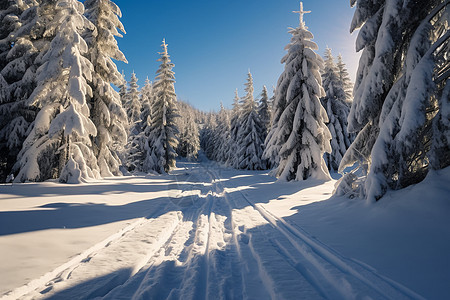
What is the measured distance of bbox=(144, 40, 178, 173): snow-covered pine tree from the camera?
24719mm

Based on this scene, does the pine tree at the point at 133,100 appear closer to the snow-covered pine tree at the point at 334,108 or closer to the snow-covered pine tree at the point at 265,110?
the snow-covered pine tree at the point at 265,110

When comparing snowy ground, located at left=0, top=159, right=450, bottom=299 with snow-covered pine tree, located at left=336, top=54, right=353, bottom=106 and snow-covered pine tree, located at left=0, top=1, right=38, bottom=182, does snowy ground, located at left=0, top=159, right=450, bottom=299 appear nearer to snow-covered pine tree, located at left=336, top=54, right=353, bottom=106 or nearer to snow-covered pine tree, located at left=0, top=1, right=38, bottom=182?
snow-covered pine tree, located at left=0, top=1, right=38, bottom=182

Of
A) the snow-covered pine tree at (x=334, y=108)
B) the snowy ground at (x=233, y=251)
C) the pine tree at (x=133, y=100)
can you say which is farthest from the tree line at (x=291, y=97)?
the pine tree at (x=133, y=100)

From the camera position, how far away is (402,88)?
5.31 metres

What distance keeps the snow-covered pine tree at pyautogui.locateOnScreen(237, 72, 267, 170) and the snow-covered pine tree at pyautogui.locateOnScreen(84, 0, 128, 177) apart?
19.7 metres

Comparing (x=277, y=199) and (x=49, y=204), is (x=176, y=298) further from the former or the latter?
(x=277, y=199)

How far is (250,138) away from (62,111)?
23.7m

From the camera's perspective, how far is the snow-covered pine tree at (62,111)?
34.0 ft

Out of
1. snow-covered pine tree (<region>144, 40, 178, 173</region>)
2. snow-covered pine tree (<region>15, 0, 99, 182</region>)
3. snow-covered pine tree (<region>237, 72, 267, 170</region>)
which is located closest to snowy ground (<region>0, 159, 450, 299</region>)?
Result: snow-covered pine tree (<region>15, 0, 99, 182</region>)

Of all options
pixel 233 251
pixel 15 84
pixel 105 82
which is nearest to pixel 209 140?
pixel 105 82

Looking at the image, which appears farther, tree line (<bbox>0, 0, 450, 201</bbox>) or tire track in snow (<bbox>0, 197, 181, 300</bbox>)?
tree line (<bbox>0, 0, 450, 201</bbox>)

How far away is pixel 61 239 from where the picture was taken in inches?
169

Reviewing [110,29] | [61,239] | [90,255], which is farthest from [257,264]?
[110,29]

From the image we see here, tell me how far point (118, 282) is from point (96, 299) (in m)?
0.48
